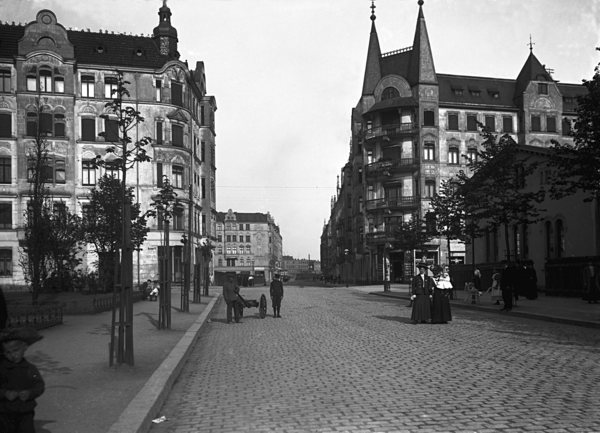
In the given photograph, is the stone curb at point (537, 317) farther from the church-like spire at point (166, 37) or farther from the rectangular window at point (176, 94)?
the church-like spire at point (166, 37)

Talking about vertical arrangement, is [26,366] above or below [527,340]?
above

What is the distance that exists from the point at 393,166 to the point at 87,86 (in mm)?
29326

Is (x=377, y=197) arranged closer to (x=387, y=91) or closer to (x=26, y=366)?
(x=387, y=91)

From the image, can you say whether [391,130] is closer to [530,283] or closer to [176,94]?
[176,94]

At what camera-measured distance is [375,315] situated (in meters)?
22.4

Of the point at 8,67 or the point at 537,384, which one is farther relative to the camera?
the point at 8,67

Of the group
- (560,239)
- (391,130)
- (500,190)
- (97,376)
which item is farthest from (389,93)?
(97,376)

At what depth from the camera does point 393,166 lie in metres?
63.1

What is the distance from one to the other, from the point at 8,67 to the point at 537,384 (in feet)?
170

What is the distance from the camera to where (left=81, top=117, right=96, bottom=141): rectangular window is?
52188 millimetres

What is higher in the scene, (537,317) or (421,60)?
(421,60)

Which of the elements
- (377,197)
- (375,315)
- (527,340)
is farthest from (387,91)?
(527,340)

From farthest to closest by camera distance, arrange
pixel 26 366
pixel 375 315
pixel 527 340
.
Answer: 1. pixel 375 315
2. pixel 527 340
3. pixel 26 366

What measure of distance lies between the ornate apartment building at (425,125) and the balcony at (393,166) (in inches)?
3.9
